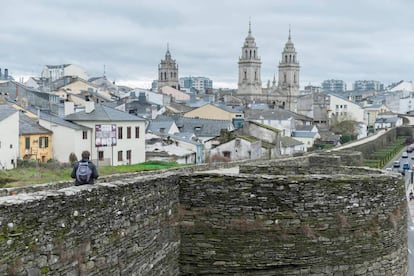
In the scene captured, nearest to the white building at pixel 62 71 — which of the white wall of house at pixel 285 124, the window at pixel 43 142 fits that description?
the white wall of house at pixel 285 124

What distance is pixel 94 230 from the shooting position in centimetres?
861

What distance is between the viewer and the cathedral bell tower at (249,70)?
180 meters

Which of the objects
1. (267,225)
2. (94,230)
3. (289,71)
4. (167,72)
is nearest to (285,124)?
(267,225)

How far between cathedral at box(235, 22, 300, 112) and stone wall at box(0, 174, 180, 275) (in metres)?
161

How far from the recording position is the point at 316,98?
522ft

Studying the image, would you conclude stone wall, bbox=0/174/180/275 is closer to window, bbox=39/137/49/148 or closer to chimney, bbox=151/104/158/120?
window, bbox=39/137/49/148

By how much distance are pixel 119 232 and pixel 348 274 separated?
4.78m

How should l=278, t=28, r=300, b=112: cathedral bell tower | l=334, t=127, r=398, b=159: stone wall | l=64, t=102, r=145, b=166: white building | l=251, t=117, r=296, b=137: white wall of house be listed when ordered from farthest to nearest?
A: l=278, t=28, r=300, b=112: cathedral bell tower
l=251, t=117, r=296, b=137: white wall of house
l=334, t=127, r=398, b=159: stone wall
l=64, t=102, r=145, b=166: white building

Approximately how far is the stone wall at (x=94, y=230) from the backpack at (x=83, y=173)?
1076 millimetres

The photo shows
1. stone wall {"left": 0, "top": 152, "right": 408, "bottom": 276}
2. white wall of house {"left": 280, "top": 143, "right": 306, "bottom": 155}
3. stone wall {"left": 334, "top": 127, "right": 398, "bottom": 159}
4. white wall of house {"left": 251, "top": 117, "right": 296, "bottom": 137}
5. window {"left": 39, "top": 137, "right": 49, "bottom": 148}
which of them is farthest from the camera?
white wall of house {"left": 251, "top": 117, "right": 296, "bottom": 137}

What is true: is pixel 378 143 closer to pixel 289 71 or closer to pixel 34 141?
pixel 34 141

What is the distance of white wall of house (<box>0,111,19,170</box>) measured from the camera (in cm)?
3819

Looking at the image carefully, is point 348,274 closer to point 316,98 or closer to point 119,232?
point 119,232

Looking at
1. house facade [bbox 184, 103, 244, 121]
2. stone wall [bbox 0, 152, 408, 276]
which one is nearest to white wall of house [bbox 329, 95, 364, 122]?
house facade [bbox 184, 103, 244, 121]
